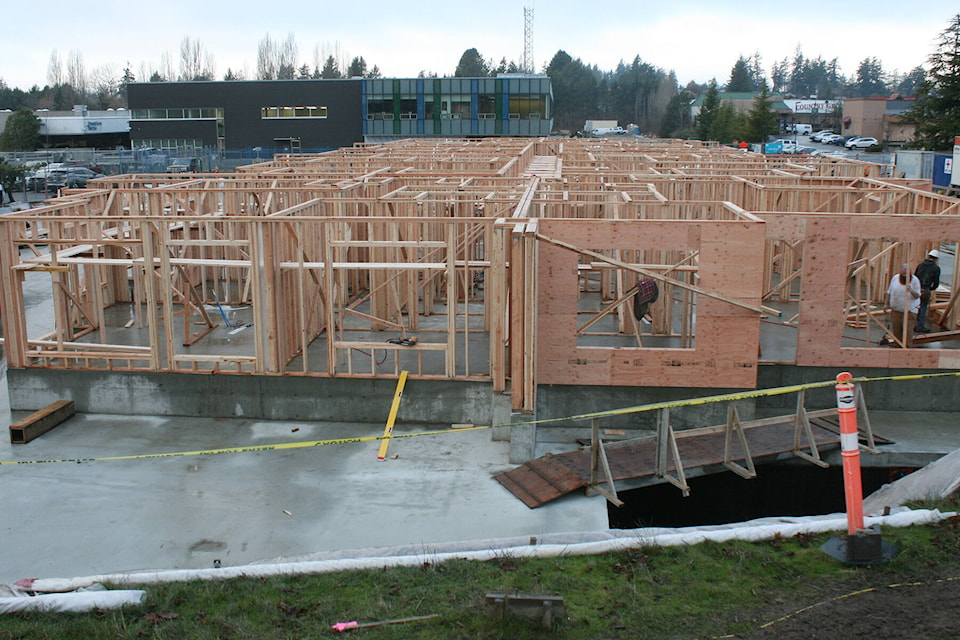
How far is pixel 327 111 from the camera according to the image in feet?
235

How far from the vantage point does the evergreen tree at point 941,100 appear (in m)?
48.5

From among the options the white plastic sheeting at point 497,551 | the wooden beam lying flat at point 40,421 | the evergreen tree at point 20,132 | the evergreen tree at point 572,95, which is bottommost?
the wooden beam lying flat at point 40,421

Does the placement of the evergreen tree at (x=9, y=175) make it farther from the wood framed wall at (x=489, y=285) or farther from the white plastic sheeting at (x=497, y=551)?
the white plastic sheeting at (x=497, y=551)

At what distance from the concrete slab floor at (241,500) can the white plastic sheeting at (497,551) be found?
1197mm

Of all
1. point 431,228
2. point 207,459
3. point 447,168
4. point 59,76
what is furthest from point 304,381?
point 59,76

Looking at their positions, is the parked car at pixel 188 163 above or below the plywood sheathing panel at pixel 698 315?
above

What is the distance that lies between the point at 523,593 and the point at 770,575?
2.07 metres

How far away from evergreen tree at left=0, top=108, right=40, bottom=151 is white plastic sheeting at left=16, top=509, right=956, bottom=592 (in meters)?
76.5

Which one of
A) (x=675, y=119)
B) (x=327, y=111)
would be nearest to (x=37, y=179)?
(x=327, y=111)

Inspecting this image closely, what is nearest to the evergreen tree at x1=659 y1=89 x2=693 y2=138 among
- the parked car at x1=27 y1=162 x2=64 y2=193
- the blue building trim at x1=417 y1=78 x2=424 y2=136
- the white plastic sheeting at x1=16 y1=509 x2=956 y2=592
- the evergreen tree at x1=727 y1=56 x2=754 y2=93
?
the evergreen tree at x1=727 y1=56 x2=754 y2=93

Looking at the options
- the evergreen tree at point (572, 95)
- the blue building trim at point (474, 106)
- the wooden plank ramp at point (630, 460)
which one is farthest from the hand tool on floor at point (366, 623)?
the evergreen tree at point (572, 95)

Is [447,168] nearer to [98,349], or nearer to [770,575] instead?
[98,349]

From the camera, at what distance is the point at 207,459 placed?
466 inches

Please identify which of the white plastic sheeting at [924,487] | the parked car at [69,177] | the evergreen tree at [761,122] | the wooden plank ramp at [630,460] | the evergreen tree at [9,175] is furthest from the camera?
the evergreen tree at [761,122]
